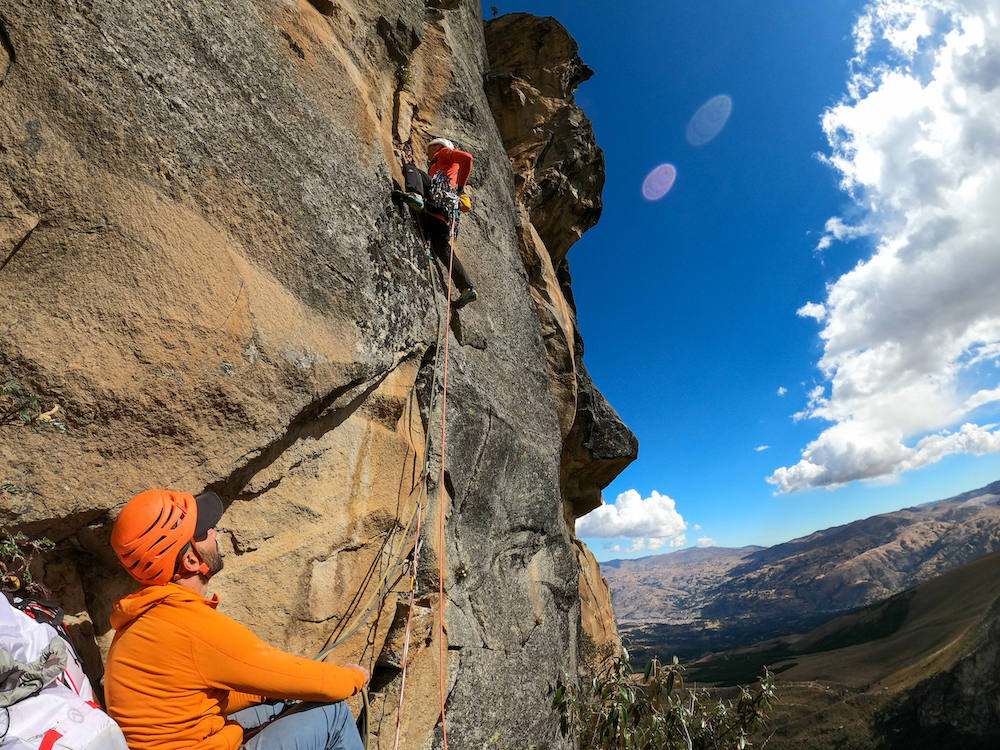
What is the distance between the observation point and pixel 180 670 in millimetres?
2547

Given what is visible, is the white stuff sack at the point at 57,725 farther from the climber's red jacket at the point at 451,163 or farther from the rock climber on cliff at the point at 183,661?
the climber's red jacket at the point at 451,163

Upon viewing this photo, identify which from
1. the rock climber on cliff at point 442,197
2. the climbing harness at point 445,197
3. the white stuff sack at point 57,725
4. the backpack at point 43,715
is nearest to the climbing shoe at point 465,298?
the rock climber on cliff at point 442,197

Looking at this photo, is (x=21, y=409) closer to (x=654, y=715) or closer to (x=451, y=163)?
(x=451, y=163)

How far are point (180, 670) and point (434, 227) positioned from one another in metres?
5.48

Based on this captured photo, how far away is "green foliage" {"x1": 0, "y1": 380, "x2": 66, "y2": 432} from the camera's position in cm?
A: 298

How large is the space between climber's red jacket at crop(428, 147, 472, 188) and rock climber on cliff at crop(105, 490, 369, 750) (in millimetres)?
5744

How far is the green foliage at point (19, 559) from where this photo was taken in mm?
2902

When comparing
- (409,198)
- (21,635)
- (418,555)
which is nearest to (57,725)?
(21,635)

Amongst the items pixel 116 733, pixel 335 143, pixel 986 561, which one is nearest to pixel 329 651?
pixel 116 733

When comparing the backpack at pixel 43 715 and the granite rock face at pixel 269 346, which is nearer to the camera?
the backpack at pixel 43 715

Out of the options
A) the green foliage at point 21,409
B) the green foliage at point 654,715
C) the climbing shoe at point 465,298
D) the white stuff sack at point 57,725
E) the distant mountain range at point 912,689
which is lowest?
the distant mountain range at point 912,689

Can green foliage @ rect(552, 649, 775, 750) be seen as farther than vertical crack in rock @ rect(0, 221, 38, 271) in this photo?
Yes

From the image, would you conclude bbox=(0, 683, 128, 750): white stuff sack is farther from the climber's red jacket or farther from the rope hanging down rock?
the climber's red jacket

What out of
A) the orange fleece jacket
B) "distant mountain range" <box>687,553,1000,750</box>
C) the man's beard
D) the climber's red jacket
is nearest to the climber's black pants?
the climber's red jacket
